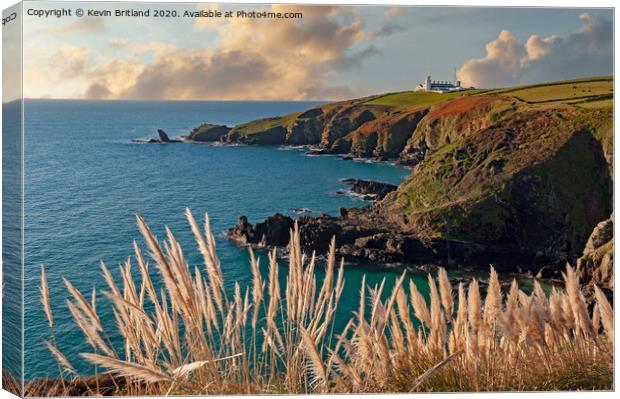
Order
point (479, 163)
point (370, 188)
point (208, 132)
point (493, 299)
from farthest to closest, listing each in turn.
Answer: point (479, 163) < point (370, 188) < point (208, 132) < point (493, 299)

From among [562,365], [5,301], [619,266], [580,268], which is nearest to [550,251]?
[580,268]

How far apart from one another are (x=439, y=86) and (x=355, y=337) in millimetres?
3895

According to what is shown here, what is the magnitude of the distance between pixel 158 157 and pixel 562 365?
477 cm

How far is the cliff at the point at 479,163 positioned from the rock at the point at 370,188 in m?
0.11

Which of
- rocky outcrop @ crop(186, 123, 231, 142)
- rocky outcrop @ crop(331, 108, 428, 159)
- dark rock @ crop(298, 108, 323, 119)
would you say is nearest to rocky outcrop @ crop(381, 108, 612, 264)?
rocky outcrop @ crop(331, 108, 428, 159)

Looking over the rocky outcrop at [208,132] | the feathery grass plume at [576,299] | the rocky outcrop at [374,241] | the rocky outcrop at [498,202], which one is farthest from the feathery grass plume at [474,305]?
the rocky outcrop at [208,132]

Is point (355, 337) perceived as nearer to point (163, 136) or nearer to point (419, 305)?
point (419, 305)

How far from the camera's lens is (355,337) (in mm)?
4656

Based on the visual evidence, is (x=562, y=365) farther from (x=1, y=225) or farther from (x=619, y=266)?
(x=1, y=225)

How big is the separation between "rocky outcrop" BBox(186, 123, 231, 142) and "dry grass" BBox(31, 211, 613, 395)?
3.44 metres

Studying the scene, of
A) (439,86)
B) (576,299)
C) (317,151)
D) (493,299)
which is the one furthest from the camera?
(317,151)

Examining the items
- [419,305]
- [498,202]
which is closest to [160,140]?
[498,202]

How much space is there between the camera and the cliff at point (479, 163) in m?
7.56

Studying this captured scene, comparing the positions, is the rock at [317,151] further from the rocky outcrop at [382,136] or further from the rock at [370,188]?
the rock at [370,188]
